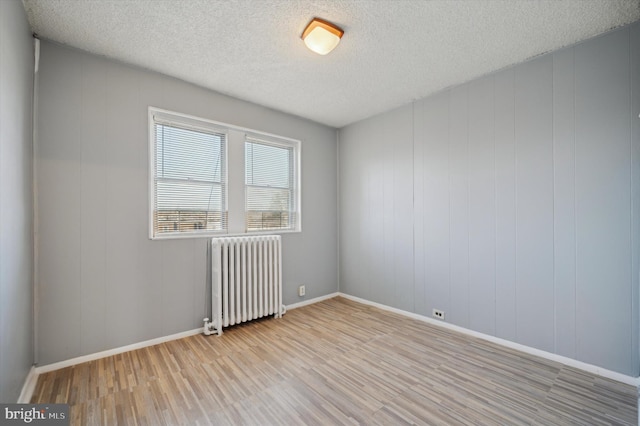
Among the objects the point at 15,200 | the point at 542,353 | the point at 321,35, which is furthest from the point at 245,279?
the point at 542,353

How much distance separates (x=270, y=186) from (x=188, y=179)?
3.53 ft

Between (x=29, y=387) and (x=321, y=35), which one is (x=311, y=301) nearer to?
(x=29, y=387)

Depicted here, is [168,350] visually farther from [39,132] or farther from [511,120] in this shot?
[511,120]

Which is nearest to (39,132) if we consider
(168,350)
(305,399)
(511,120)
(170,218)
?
(170,218)

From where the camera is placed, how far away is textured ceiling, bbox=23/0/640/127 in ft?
6.26

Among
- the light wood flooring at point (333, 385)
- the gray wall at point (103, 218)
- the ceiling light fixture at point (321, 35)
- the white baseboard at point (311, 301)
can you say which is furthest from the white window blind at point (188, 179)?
the ceiling light fixture at point (321, 35)

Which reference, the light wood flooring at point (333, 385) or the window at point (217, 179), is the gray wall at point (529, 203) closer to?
the light wood flooring at point (333, 385)

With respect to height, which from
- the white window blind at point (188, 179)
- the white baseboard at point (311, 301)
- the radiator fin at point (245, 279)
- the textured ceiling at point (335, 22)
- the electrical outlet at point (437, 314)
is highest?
the textured ceiling at point (335, 22)

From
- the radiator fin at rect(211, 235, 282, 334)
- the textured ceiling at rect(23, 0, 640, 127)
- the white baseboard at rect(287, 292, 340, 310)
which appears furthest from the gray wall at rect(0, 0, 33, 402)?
the white baseboard at rect(287, 292, 340, 310)

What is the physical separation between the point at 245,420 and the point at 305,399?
16.4 inches

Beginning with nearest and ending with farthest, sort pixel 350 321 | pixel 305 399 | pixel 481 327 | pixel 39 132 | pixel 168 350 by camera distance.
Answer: pixel 305 399 → pixel 39 132 → pixel 168 350 → pixel 481 327 → pixel 350 321

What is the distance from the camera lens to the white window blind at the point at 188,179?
282cm

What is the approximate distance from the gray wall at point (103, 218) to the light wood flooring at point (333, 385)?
30 centimetres

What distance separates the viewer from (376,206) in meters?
3.91
